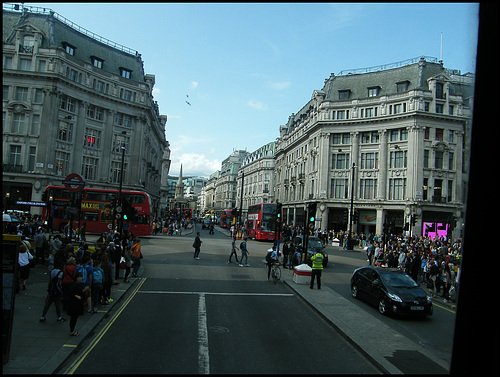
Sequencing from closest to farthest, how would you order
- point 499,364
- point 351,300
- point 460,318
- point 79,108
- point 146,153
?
1. point 499,364
2. point 460,318
3. point 351,300
4. point 79,108
5. point 146,153

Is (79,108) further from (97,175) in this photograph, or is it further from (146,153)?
(146,153)

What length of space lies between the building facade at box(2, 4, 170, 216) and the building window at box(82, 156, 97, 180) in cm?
8

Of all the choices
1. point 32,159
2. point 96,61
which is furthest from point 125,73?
point 32,159

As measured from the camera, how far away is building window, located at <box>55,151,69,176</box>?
47031mm

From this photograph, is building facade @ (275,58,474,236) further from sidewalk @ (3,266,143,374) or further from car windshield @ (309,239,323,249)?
sidewalk @ (3,266,143,374)

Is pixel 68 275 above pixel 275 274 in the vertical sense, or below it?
above

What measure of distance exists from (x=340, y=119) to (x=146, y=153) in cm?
3246

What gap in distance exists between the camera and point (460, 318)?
10.1 ft

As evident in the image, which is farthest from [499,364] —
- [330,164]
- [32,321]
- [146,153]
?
[146,153]

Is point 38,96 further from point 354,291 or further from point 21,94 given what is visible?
point 354,291

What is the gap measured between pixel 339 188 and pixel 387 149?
8.70 metres

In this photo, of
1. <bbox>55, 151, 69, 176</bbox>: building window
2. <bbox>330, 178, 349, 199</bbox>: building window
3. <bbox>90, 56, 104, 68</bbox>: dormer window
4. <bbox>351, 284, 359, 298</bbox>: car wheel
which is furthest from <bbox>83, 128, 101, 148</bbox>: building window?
<bbox>351, 284, 359, 298</bbox>: car wheel

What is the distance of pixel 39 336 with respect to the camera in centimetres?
836

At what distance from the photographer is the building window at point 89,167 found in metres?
50.2
